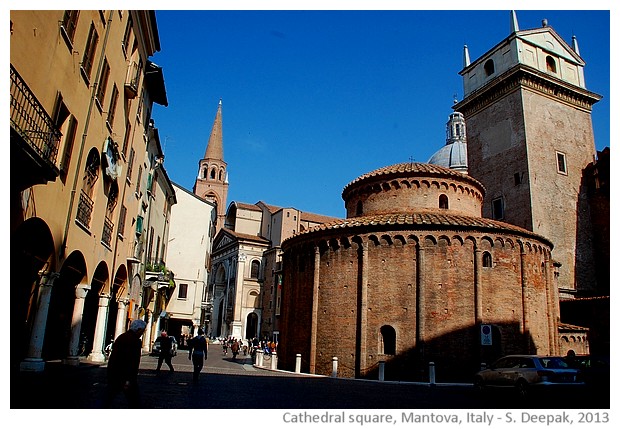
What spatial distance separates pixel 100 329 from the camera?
669 inches

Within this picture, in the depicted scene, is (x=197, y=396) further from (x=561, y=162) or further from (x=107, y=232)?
(x=561, y=162)

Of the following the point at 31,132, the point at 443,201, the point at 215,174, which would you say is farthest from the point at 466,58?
the point at 215,174

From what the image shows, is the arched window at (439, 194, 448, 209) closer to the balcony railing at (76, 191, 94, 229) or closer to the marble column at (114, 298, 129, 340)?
the marble column at (114, 298, 129, 340)

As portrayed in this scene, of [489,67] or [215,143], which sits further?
[215,143]

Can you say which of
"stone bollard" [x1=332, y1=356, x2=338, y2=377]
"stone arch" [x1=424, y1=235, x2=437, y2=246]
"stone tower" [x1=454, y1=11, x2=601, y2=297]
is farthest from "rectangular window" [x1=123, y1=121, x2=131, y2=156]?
"stone tower" [x1=454, y1=11, x2=601, y2=297]

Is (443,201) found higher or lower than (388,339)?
higher

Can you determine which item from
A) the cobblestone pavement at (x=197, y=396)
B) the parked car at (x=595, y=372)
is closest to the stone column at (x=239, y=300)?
the cobblestone pavement at (x=197, y=396)

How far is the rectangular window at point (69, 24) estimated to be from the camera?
10990 millimetres

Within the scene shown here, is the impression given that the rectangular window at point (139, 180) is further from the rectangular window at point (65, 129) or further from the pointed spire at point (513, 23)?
the pointed spire at point (513, 23)

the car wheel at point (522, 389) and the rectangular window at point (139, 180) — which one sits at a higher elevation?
the rectangular window at point (139, 180)

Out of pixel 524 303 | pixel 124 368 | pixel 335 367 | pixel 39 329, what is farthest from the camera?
pixel 524 303

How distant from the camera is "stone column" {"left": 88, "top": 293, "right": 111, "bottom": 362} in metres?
17.0

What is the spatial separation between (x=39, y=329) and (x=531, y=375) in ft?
38.7

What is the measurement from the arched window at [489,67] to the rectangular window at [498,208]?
10420 mm
